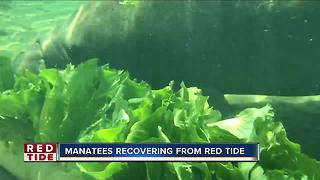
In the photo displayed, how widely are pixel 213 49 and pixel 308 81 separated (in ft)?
3.26

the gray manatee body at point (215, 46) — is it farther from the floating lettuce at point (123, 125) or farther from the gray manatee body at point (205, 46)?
the floating lettuce at point (123, 125)

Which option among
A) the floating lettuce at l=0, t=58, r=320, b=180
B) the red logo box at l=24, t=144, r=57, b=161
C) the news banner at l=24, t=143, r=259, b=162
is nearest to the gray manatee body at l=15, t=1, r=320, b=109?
the floating lettuce at l=0, t=58, r=320, b=180

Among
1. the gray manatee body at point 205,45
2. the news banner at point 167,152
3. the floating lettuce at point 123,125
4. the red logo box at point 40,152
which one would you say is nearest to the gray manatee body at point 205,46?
the gray manatee body at point 205,45

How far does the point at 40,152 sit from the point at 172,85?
1.17 metres

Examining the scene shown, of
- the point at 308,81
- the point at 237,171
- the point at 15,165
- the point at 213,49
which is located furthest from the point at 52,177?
the point at 308,81

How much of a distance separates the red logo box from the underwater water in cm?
8

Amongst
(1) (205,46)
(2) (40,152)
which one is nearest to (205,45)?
(1) (205,46)

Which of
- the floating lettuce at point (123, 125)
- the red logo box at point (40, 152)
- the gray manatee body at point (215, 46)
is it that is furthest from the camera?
the gray manatee body at point (215, 46)

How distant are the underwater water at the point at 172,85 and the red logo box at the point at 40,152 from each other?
78 millimetres

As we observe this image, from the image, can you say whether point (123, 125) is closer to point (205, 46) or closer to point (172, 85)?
point (172, 85)

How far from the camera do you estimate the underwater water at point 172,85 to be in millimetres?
2988

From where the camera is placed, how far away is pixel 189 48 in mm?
4621

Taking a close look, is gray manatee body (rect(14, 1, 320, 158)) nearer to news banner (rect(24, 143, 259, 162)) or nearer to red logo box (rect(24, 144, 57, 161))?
news banner (rect(24, 143, 259, 162))

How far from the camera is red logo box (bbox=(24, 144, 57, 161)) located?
3209 millimetres
